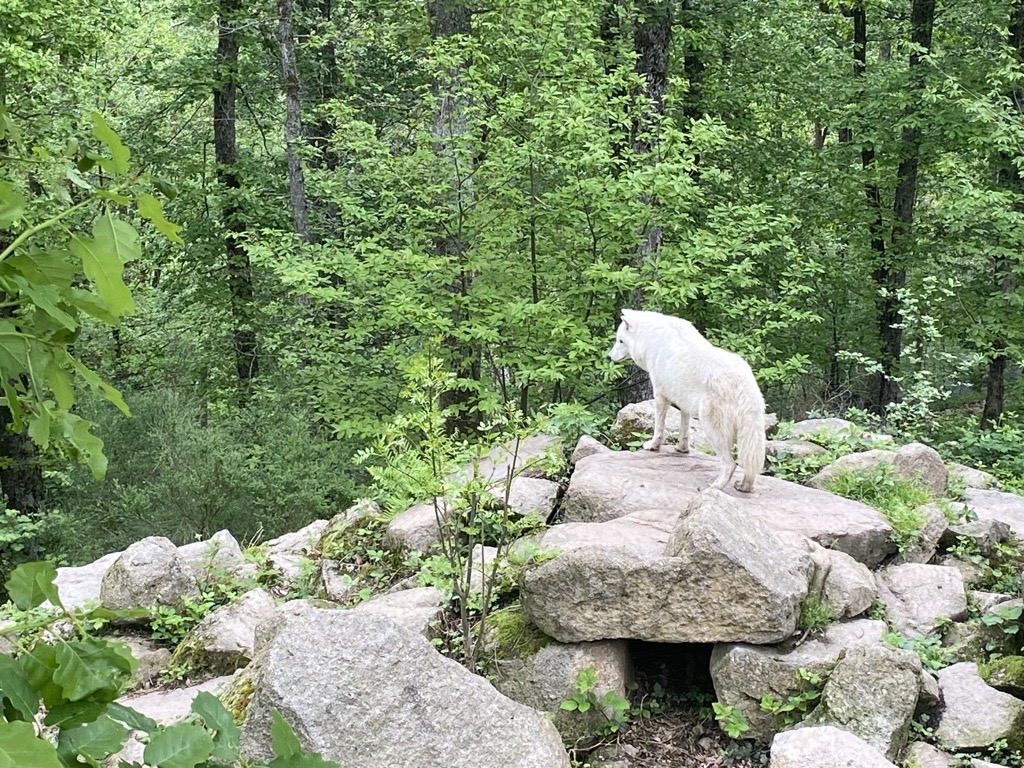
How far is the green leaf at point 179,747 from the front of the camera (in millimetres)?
974

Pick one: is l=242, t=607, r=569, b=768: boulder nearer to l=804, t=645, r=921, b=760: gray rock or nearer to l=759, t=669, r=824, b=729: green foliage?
l=759, t=669, r=824, b=729: green foliage

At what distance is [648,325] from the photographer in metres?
6.96

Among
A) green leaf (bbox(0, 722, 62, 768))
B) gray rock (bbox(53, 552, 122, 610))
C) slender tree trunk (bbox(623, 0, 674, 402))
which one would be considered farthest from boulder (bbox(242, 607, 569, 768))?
slender tree trunk (bbox(623, 0, 674, 402))

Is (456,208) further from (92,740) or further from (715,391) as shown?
(92,740)

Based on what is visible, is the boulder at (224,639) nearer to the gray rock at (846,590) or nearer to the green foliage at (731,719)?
Result: the green foliage at (731,719)

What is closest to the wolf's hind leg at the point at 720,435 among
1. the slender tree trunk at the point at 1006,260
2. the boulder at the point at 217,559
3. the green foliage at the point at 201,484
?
the boulder at the point at 217,559

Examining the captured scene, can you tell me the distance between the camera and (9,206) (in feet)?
3.46

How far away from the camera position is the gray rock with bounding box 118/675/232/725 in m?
4.79

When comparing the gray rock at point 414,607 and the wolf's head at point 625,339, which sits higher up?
the wolf's head at point 625,339

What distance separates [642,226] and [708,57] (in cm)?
734

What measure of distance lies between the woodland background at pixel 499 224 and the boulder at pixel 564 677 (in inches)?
56.1

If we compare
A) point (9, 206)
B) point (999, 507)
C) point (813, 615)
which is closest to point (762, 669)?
point (813, 615)

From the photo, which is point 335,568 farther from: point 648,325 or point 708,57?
point 708,57

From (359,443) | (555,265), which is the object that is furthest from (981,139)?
(359,443)
